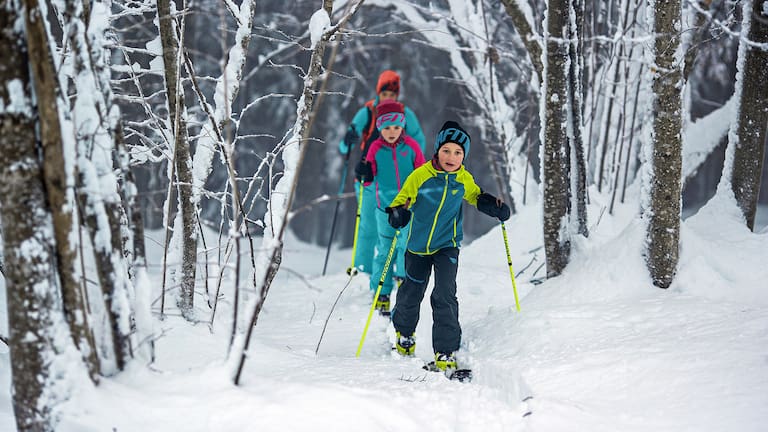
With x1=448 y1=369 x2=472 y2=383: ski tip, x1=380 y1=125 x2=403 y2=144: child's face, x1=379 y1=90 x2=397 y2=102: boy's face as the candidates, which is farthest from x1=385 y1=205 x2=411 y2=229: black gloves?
x1=379 y1=90 x2=397 y2=102: boy's face

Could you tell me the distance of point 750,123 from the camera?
15.0 ft

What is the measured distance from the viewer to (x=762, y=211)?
51.0 ft

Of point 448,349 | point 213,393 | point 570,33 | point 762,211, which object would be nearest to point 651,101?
point 570,33

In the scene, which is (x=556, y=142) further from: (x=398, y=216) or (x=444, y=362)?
(x=444, y=362)

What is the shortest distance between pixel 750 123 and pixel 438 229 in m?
2.88

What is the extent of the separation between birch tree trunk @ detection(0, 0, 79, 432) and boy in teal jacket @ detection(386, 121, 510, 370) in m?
2.13

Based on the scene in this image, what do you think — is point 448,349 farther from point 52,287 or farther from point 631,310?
point 52,287

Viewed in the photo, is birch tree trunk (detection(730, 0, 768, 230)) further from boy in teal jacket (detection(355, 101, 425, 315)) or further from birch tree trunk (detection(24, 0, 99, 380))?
birch tree trunk (detection(24, 0, 99, 380))

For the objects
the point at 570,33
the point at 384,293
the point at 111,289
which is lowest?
the point at 384,293

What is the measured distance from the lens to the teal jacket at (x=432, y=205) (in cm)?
376

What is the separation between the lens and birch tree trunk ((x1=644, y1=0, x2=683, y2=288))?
3.54 metres

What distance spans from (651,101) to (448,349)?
2.15 metres

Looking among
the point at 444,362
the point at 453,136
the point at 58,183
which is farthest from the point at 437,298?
the point at 58,183

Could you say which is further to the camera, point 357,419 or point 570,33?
point 570,33
